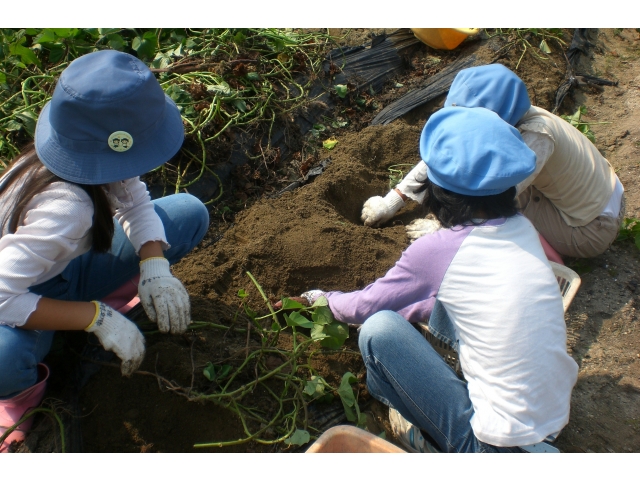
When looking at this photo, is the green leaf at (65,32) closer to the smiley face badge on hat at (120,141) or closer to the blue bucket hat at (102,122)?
the blue bucket hat at (102,122)

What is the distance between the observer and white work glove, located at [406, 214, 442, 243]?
8.44ft

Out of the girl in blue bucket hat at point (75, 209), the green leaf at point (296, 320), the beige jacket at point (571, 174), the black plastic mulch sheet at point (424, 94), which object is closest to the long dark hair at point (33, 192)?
the girl in blue bucket hat at point (75, 209)

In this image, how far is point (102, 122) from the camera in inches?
53.8

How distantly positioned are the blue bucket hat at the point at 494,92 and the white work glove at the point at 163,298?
3.95ft

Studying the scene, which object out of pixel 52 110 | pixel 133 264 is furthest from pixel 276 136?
pixel 52 110

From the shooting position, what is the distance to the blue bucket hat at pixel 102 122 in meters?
1.34

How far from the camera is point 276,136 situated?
2908 millimetres

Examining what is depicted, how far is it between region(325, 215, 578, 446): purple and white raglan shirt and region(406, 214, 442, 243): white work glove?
1.04 metres

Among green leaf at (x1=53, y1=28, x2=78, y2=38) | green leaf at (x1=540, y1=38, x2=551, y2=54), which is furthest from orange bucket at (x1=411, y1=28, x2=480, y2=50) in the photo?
green leaf at (x1=53, y1=28, x2=78, y2=38)

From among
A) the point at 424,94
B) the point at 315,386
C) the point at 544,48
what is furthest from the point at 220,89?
the point at 544,48

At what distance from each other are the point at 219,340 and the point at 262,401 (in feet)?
0.92

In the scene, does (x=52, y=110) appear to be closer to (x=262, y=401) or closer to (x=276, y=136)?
(x=262, y=401)

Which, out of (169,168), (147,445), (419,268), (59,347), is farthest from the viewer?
(169,168)

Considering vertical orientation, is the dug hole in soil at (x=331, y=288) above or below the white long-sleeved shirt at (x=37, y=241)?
below
